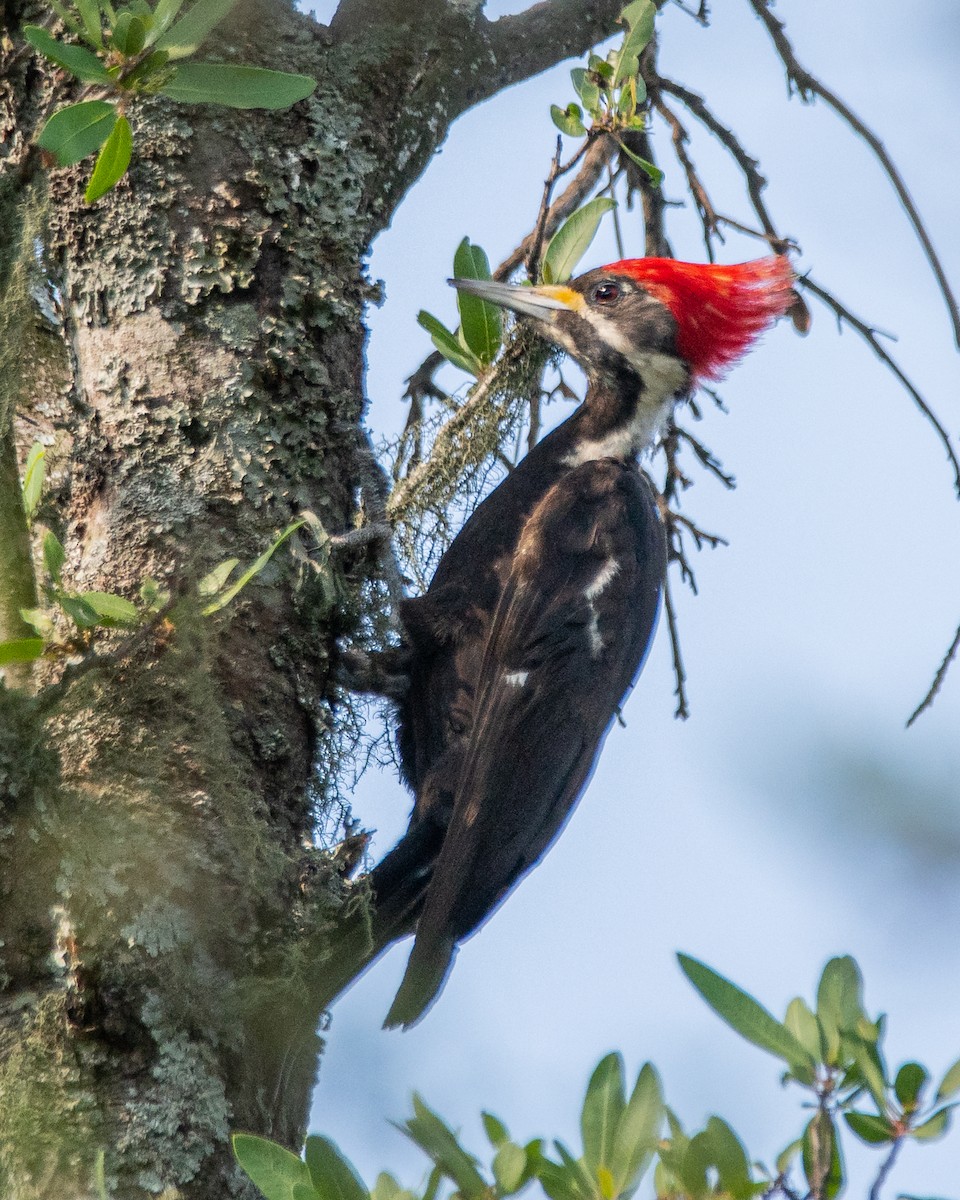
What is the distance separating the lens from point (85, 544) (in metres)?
2.06

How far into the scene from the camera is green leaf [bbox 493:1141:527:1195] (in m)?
1.36

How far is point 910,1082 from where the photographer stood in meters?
1.32

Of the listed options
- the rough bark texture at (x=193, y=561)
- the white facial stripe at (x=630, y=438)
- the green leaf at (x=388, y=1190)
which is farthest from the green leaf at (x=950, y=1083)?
the white facial stripe at (x=630, y=438)

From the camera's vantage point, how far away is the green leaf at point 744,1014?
135 cm

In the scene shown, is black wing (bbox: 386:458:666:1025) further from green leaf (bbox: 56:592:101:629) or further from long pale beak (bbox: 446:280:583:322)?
green leaf (bbox: 56:592:101:629)

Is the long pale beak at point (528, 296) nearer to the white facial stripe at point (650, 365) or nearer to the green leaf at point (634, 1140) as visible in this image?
the white facial stripe at point (650, 365)

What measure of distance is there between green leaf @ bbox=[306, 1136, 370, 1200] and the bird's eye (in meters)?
2.29

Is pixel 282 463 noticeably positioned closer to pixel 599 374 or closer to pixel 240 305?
pixel 240 305

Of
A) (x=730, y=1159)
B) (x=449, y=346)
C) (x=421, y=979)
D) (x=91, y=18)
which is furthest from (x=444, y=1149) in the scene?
(x=449, y=346)

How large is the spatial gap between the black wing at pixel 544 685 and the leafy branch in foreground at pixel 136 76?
4.07 ft

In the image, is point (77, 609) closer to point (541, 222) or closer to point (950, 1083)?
point (950, 1083)

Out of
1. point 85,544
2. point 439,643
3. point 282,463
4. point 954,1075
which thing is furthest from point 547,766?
point 954,1075

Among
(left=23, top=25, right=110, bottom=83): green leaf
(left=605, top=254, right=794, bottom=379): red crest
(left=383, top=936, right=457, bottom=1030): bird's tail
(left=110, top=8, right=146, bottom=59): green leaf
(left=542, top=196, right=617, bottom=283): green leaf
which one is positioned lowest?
(left=383, top=936, right=457, bottom=1030): bird's tail

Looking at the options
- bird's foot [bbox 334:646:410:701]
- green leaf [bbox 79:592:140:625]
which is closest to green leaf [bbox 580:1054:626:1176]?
green leaf [bbox 79:592:140:625]
